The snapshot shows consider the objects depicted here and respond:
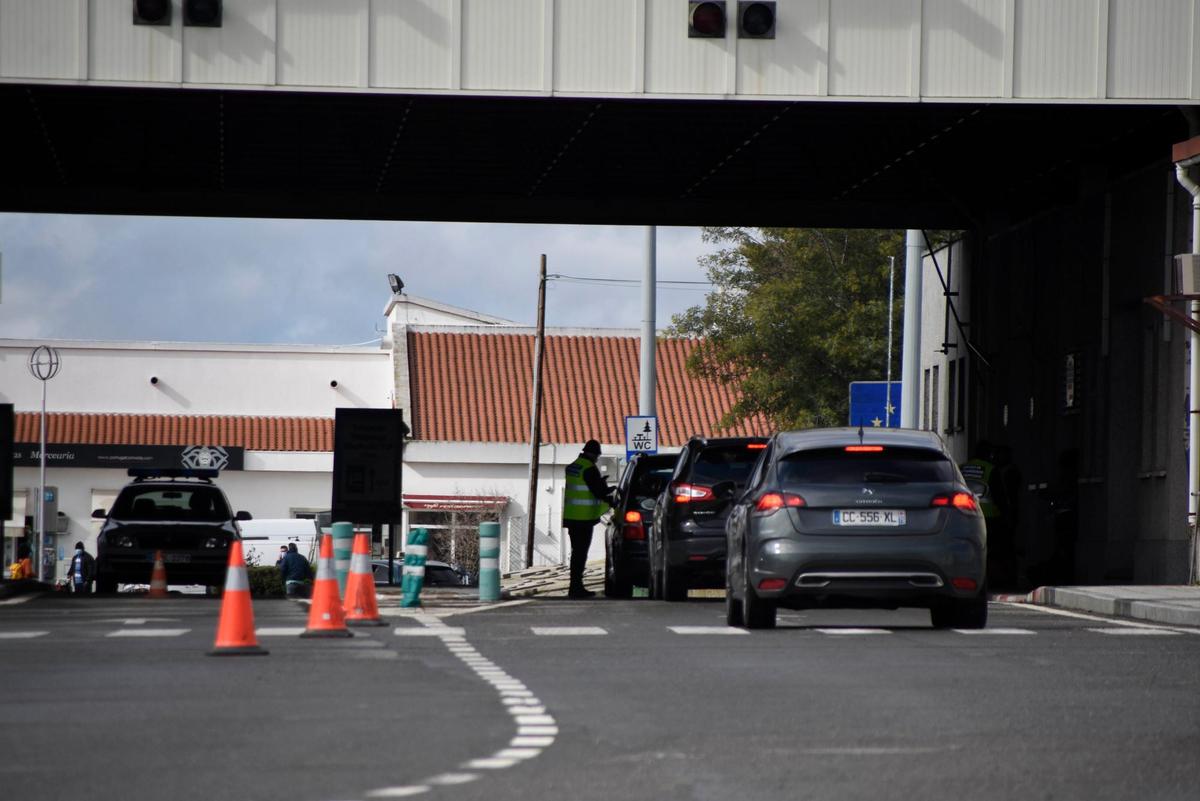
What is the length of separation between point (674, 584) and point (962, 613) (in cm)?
652

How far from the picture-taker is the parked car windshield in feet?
101

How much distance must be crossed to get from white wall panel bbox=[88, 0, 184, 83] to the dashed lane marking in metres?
7.68

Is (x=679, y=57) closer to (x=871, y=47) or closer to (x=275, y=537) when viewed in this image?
(x=871, y=47)

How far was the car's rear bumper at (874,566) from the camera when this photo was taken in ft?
57.1

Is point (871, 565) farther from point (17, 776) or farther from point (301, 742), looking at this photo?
point (17, 776)

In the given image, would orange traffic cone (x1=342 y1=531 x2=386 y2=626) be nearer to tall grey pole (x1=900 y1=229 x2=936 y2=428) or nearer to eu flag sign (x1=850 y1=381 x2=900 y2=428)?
tall grey pole (x1=900 y1=229 x2=936 y2=428)

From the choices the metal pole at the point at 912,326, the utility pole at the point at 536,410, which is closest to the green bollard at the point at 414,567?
the metal pole at the point at 912,326

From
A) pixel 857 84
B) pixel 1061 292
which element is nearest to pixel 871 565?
pixel 857 84

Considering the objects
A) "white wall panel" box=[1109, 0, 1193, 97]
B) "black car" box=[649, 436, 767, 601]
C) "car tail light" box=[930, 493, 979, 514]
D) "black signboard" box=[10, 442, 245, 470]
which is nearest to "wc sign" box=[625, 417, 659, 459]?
"black car" box=[649, 436, 767, 601]

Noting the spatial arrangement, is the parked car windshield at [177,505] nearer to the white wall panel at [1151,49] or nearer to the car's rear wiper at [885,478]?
the white wall panel at [1151,49]

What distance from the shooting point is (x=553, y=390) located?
231 ft

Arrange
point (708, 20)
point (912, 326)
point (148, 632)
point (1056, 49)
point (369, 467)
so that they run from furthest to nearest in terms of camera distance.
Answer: point (912, 326), point (369, 467), point (1056, 49), point (708, 20), point (148, 632)

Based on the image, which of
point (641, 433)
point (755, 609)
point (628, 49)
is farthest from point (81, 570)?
point (755, 609)

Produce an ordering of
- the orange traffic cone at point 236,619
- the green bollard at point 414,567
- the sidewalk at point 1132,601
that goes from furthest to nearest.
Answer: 1. the green bollard at point 414,567
2. the sidewalk at point 1132,601
3. the orange traffic cone at point 236,619
